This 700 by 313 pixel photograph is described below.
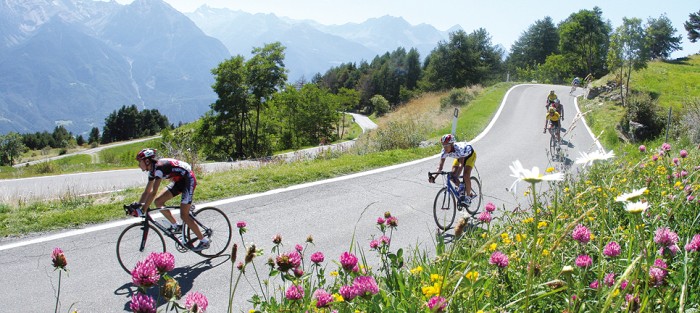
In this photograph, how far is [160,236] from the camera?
660 centimetres

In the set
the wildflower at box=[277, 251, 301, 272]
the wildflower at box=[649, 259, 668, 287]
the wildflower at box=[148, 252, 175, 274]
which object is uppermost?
the wildflower at box=[148, 252, 175, 274]

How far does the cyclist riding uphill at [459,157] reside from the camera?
303 inches

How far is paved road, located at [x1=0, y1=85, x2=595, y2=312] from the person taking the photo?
547 cm

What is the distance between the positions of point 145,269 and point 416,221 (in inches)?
267

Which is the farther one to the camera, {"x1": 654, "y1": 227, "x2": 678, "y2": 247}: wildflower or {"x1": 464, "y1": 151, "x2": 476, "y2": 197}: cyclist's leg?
{"x1": 464, "y1": 151, "x2": 476, "y2": 197}: cyclist's leg

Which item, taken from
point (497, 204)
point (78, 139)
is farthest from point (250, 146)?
point (78, 139)

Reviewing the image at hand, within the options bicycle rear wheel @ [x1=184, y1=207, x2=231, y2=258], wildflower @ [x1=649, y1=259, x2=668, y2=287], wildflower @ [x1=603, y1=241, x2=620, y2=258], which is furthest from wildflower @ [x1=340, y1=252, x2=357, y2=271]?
bicycle rear wheel @ [x1=184, y1=207, x2=231, y2=258]

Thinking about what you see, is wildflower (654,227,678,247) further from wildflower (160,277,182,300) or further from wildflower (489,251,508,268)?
wildflower (160,277,182,300)

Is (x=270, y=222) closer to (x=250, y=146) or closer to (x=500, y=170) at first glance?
(x=500, y=170)

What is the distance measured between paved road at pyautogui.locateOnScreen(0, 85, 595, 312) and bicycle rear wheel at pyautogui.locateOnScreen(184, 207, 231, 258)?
0.78 feet

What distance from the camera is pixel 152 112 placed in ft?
372

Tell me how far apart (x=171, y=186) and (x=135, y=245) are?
1.01m

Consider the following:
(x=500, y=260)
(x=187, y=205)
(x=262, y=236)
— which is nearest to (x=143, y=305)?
(x=500, y=260)

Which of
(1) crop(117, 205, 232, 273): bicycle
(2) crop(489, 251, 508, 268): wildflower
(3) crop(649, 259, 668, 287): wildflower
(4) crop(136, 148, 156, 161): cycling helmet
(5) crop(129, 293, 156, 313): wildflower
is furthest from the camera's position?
(1) crop(117, 205, 232, 273): bicycle
